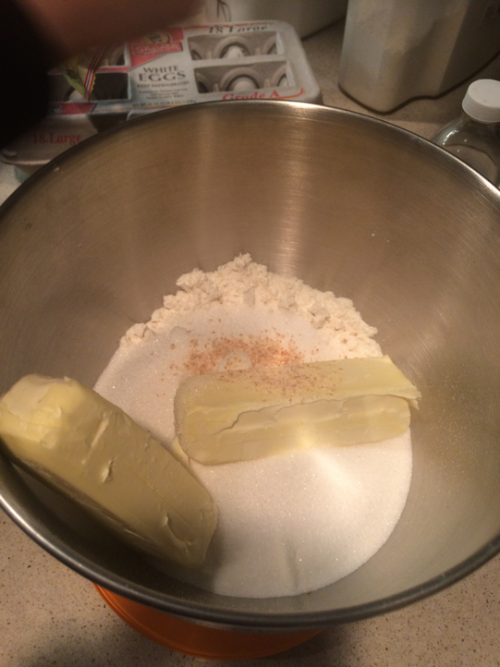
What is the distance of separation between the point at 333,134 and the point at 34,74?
18.4 inches

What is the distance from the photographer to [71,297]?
0.75m

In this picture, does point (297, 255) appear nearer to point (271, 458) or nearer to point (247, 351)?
point (247, 351)

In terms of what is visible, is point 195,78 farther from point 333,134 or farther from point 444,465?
point 444,465

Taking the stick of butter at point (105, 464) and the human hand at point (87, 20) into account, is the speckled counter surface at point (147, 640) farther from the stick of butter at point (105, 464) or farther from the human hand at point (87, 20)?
the human hand at point (87, 20)

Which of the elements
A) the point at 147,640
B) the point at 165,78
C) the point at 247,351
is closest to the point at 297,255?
the point at 247,351

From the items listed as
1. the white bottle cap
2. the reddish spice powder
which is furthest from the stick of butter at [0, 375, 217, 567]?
the white bottle cap

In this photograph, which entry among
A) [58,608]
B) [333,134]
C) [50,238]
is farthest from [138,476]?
[333,134]

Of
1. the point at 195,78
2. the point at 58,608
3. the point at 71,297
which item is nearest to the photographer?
the point at 58,608

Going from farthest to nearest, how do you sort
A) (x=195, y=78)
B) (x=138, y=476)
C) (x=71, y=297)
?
(x=195, y=78)
(x=71, y=297)
(x=138, y=476)

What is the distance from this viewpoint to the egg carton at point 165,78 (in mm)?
915

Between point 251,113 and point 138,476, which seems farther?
point 251,113

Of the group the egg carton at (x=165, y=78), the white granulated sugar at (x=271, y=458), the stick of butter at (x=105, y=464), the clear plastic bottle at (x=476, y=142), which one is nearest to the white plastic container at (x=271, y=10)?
the egg carton at (x=165, y=78)

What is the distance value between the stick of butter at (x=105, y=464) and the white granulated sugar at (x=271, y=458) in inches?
3.8

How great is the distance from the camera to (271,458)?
0.75m
